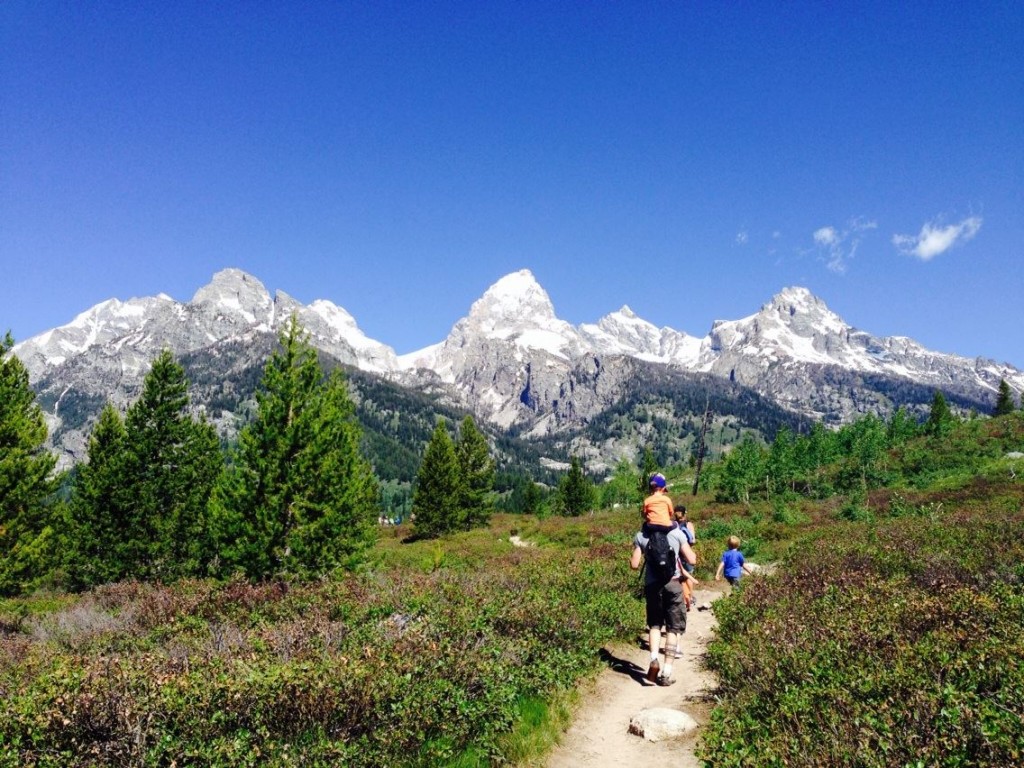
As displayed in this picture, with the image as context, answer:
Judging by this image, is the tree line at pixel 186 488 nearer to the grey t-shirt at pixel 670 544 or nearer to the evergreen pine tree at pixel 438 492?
the grey t-shirt at pixel 670 544

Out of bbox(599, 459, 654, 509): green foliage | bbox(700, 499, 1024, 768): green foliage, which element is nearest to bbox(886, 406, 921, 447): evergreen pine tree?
bbox(599, 459, 654, 509): green foliage

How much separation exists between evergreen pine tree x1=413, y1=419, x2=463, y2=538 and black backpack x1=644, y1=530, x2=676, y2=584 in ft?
135

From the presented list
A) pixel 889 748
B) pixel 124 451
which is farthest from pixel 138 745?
pixel 124 451

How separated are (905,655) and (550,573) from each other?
29.0ft

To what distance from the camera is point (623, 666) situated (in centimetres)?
1006

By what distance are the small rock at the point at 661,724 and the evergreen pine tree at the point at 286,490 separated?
459 inches

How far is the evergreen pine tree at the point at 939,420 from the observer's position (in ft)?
183

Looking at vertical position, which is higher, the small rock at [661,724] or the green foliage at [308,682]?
the green foliage at [308,682]

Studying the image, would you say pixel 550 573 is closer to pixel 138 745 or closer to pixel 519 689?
pixel 519 689

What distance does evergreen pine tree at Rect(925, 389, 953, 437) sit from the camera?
183 feet

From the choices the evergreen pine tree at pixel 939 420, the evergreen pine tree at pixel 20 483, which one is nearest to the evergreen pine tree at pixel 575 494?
the evergreen pine tree at pixel 939 420

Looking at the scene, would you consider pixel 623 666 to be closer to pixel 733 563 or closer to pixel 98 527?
pixel 733 563

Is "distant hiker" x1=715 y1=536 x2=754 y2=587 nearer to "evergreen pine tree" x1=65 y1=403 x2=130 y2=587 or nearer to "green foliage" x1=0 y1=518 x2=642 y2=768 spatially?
"green foliage" x1=0 y1=518 x2=642 y2=768

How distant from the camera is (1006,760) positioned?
147 inches
